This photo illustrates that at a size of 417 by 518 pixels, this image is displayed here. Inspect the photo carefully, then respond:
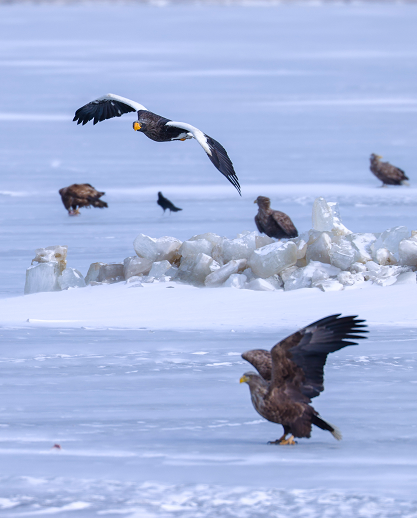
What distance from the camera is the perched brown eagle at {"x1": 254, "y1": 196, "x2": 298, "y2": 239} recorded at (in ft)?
34.3

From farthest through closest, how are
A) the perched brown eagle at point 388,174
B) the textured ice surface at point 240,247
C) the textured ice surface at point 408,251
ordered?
the perched brown eagle at point 388,174, the textured ice surface at point 240,247, the textured ice surface at point 408,251

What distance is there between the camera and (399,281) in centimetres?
781

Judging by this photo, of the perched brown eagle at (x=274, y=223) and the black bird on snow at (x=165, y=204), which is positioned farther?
the black bird on snow at (x=165, y=204)

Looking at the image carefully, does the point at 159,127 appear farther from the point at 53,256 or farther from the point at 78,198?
the point at 78,198

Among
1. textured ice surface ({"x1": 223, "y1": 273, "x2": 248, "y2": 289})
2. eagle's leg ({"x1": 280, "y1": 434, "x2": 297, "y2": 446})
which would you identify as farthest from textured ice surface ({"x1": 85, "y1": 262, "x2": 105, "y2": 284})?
eagle's leg ({"x1": 280, "y1": 434, "x2": 297, "y2": 446})

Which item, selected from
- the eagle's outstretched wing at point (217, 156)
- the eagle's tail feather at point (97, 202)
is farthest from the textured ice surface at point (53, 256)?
the eagle's tail feather at point (97, 202)

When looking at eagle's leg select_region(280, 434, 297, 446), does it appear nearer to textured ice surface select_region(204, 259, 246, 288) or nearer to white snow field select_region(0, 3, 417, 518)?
white snow field select_region(0, 3, 417, 518)

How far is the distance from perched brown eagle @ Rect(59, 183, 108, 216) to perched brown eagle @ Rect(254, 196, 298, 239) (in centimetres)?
253

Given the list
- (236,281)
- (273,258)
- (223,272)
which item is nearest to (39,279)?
(223,272)

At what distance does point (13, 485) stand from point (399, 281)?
4133 millimetres

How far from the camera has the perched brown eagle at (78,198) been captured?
12.4 meters

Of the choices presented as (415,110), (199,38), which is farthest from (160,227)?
(199,38)

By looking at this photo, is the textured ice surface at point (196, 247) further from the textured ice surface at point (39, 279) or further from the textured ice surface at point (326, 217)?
the textured ice surface at point (326, 217)

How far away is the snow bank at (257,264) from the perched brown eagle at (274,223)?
1862 millimetres
